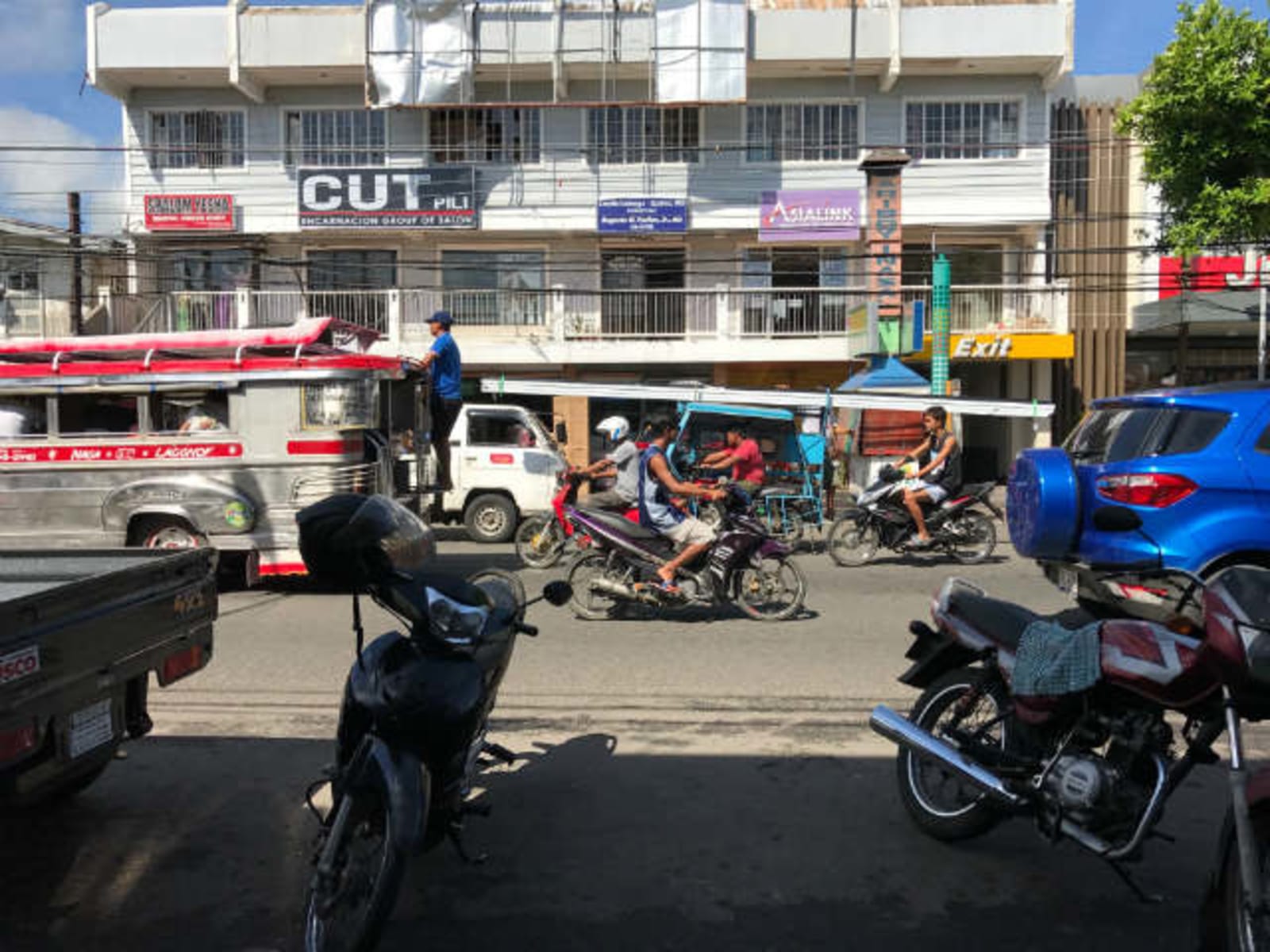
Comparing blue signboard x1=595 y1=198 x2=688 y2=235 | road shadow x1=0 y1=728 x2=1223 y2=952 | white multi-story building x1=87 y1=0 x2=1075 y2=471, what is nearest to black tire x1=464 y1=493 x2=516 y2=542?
road shadow x1=0 y1=728 x2=1223 y2=952

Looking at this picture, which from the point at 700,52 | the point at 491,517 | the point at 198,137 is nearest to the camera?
the point at 491,517

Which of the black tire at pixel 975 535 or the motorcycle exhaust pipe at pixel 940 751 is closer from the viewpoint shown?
the motorcycle exhaust pipe at pixel 940 751

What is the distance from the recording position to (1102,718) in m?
3.39

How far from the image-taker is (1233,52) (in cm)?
1239

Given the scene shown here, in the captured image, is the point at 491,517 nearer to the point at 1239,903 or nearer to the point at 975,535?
the point at 975,535

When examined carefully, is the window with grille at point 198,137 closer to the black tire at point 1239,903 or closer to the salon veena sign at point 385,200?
the salon veena sign at point 385,200

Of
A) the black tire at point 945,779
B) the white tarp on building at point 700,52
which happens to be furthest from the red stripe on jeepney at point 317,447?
the white tarp on building at point 700,52

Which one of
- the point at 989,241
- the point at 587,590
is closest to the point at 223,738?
the point at 587,590

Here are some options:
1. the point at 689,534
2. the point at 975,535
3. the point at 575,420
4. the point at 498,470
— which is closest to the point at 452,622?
the point at 689,534

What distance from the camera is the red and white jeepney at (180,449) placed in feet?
31.9

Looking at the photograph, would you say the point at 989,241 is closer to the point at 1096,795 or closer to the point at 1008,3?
the point at 1008,3

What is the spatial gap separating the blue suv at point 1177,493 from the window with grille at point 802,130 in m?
17.5

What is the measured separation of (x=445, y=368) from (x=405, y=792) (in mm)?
8899

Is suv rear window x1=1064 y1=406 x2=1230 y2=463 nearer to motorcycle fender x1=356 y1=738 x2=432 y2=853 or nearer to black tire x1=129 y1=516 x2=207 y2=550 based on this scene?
motorcycle fender x1=356 y1=738 x2=432 y2=853
